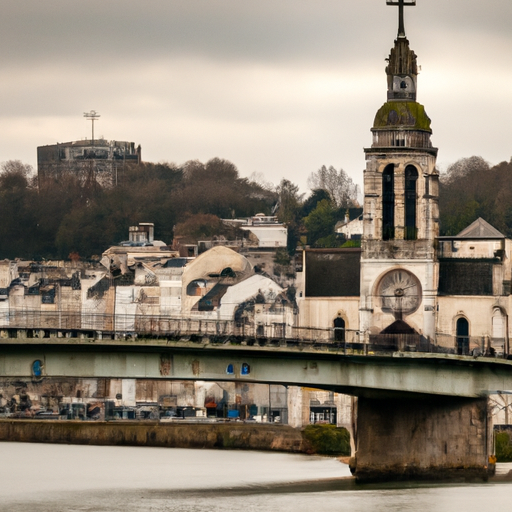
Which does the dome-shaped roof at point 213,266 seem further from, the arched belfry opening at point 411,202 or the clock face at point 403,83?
the clock face at point 403,83

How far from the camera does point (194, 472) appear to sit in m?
85.2

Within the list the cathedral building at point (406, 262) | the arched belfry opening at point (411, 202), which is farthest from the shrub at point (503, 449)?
the arched belfry opening at point (411, 202)

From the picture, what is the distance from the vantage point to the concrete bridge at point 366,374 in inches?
2869

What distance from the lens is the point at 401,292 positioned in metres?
105

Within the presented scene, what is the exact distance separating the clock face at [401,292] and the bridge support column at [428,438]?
2546cm

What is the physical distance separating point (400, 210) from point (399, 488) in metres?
29.2

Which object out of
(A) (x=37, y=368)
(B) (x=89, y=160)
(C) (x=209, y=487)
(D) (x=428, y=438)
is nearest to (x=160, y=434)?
(C) (x=209, y=487)

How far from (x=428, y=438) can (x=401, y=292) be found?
87.4ft

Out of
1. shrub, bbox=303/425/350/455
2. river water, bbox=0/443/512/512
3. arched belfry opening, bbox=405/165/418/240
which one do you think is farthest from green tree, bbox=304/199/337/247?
river water, bbox=0/443/512/512

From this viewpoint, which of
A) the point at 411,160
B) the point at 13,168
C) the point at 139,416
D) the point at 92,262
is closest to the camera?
the point at 411,160

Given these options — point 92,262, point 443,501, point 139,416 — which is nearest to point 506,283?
point 139,416

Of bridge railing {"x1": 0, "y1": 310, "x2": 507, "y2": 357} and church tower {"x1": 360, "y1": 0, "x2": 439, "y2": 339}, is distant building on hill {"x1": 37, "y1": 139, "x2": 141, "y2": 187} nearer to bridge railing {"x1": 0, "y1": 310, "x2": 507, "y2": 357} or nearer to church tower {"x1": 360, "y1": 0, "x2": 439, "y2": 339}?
bridge railing {"x1": 0, "y1": 310, "x2": 507, "y2": 357}

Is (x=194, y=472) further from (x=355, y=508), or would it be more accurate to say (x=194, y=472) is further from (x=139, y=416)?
(x=139, y=416)

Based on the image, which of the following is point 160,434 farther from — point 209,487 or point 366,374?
point 366,374
